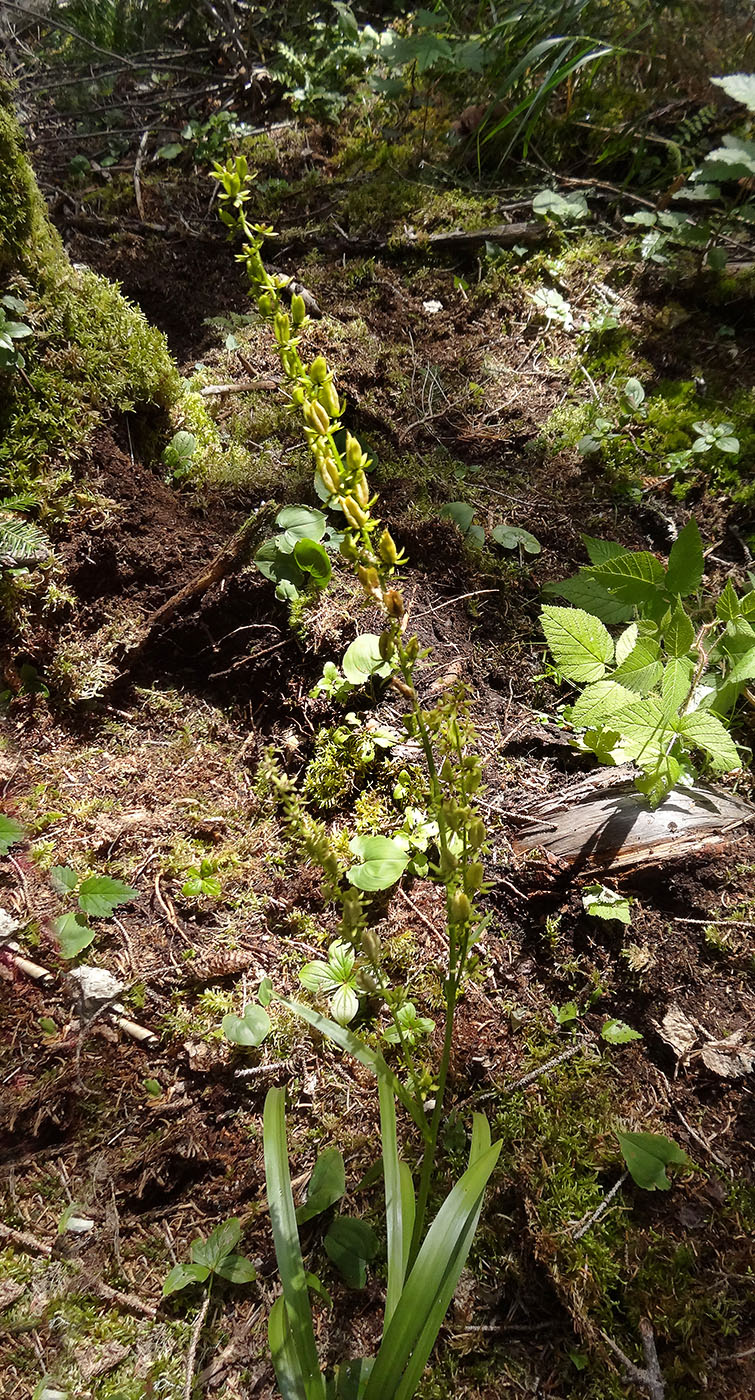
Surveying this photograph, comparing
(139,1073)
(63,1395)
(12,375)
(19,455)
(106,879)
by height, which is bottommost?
(63,1395)

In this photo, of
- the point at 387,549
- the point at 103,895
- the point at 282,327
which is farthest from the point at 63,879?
the point at 282,327

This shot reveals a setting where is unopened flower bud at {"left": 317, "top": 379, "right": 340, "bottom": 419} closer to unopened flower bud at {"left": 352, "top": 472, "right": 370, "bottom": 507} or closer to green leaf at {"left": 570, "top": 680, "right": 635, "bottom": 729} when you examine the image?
unopened flower bud at {"left": 352, "top": 472, "right": 370, "bottom": 507}

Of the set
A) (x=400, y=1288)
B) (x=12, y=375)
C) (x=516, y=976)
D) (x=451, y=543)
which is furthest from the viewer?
(x=451, y=543)

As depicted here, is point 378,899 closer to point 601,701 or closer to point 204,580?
point 601,701

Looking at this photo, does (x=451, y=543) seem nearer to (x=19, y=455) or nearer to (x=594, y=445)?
(x=594, y=445)

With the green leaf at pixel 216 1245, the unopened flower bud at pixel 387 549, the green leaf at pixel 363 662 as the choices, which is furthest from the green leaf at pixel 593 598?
the green leaf at pixel 216 1245

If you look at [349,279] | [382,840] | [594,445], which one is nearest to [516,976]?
[382,840]
